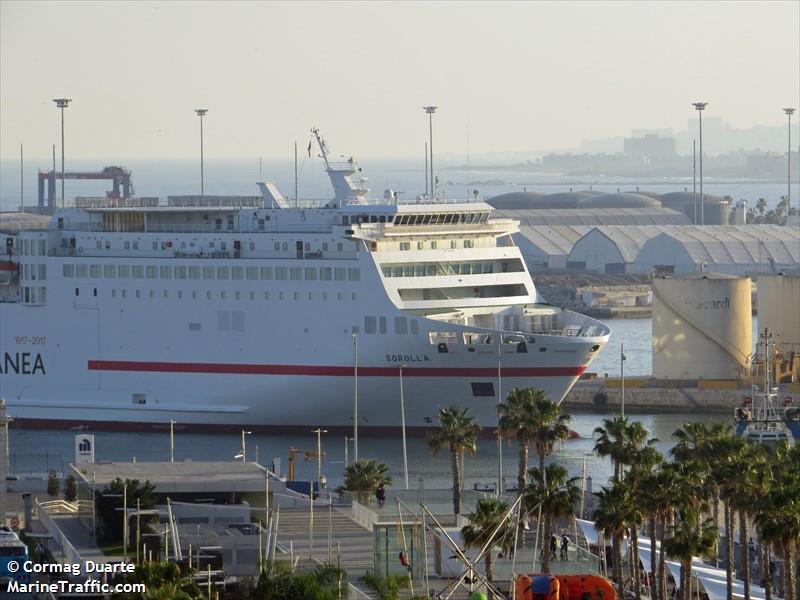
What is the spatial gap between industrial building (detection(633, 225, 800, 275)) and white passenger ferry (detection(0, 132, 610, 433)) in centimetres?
4482

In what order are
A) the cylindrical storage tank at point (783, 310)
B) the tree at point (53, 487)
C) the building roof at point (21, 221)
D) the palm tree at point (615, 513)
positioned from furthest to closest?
the building roof at point (21, 221)
the cylindrical storage tank at point (783, 310)
the tree at point (53, 487)
the palm tree at point (615, 513)

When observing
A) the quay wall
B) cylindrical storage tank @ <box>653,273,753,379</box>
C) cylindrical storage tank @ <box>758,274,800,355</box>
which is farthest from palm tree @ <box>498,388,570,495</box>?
cylindrical storage tank @ <box>758,274,800,355</box>

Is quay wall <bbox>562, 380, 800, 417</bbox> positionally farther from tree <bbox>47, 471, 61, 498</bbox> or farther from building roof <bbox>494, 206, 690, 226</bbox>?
building roof <bbox>494, 206, 690, 226</bbox>

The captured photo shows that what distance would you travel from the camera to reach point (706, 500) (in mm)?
32094

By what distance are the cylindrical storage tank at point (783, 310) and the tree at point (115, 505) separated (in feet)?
106

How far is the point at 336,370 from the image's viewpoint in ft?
166

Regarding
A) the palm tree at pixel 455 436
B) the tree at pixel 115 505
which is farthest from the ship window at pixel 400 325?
the tree at pixel 115 505

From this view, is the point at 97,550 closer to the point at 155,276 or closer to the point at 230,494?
the point at 230,494

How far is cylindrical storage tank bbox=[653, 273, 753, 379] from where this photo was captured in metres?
59.9

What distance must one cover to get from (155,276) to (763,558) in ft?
79.9

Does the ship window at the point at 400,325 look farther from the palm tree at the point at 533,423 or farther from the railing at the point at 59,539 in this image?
the railing at the point at 59,539

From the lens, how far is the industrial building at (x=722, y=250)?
97.8 metres

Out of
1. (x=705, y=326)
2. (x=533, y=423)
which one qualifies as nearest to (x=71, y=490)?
(x=533, y=423)

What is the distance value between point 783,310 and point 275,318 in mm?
16642
